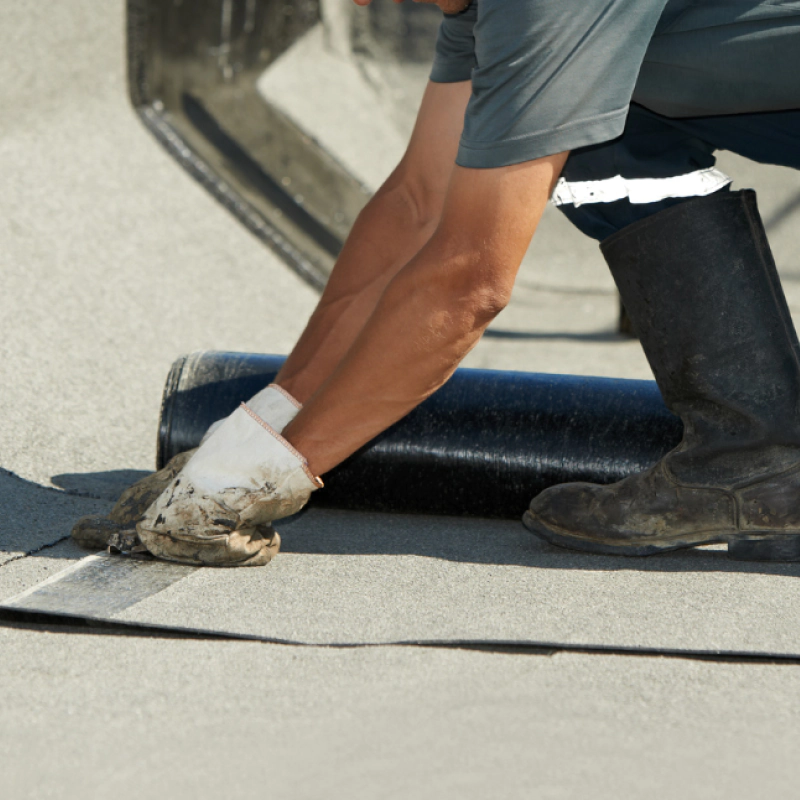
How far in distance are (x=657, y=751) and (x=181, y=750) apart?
20.0 inches

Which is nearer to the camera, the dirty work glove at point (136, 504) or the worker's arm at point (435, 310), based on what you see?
the worker's arm at point (435, 310)

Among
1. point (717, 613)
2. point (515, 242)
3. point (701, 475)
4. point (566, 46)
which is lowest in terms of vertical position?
point (717, 613)

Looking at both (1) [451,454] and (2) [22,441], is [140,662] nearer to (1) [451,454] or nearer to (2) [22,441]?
(1) [451,454]

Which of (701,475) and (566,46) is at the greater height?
(566,46)

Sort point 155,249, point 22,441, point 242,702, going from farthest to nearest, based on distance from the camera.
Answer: point 155,249 < point 22,441 < point 242,702

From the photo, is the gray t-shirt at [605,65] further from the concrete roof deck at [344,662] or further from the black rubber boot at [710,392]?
the concrete roof deck at [344,662]

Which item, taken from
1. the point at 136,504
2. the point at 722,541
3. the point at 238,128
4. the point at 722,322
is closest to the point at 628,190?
the point at 722,322

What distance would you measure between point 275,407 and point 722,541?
81 cm

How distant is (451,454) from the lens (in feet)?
6.47

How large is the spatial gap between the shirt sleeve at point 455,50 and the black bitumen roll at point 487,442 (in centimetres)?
58

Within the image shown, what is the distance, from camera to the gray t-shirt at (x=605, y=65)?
142 cm

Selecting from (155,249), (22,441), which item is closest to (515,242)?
(22,441)

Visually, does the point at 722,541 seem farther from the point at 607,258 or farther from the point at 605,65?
the point at 605,65

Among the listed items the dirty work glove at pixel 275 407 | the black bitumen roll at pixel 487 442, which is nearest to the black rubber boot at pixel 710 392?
the black bitumen roll at pixel 487 442
